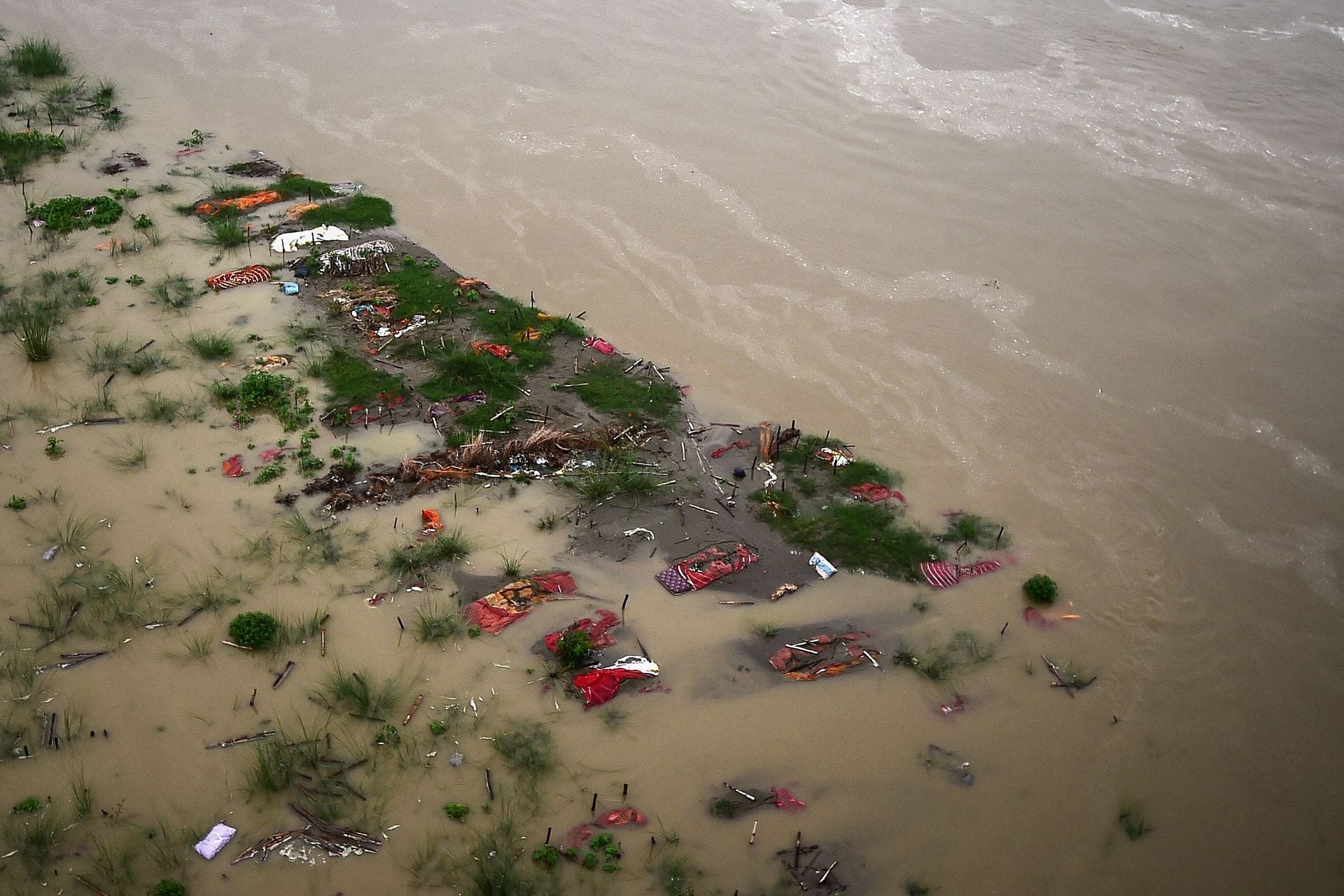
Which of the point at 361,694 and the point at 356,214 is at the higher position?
the point at 356,214

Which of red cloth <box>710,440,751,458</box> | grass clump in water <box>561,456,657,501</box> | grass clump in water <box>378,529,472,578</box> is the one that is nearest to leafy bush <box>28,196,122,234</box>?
grass clump in water <box>378,529,472,578</box>

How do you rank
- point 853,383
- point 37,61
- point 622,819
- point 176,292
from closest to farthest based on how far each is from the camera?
point 622,819 < point 853,383 < point 176,292 < point 37,61

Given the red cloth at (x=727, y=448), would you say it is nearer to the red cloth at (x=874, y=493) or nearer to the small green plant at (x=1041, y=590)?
the red cloth at (x=874, y=493)

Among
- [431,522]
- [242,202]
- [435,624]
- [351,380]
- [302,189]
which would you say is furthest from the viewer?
[302,189]

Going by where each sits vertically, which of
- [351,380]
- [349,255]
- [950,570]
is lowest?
[950,570]

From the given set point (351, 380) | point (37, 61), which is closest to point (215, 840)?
point (351, 380)

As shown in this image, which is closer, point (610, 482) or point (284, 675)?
point (284, 675)

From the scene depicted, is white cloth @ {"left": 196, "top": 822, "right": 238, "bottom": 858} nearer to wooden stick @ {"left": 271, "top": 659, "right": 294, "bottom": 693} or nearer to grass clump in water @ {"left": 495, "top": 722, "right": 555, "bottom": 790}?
wooden stick @ {"left": 271, "top": 659, "right": 294, "bottom": 693}

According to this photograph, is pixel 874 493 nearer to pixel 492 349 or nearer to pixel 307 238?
pixel 492 349
